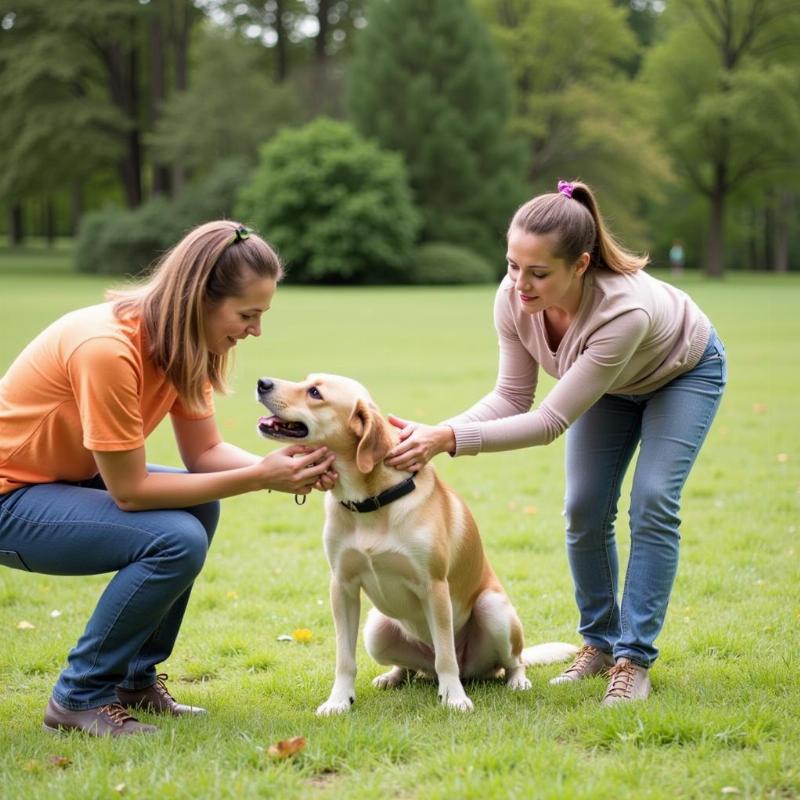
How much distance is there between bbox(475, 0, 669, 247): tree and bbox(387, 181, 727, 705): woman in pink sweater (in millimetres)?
49380

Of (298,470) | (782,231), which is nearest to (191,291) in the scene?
(298,470)

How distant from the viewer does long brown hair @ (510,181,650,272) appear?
4152mm

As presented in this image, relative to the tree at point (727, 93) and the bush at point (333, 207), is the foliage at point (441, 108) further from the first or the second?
the tree at point (727, 93)

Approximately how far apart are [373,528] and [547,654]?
1295 millimetres

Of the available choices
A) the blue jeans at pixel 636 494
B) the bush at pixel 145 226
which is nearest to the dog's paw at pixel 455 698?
the blue jeans at pixel 636 494

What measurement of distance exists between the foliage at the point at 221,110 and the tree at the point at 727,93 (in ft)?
70.7

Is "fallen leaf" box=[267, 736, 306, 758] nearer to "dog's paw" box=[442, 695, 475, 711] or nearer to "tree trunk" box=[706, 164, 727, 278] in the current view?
"dog's paw" box=[442, 695, 475, 711]

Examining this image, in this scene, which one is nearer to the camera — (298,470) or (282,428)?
(298,470)

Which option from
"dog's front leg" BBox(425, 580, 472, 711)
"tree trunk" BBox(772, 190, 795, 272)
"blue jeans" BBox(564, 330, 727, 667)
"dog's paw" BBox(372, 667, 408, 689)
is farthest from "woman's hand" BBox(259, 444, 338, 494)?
"tree trunk" BBox(772, 190, 795, 272)

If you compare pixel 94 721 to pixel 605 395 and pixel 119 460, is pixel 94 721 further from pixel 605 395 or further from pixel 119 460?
pixel 605 395

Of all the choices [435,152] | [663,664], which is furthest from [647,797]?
[435,152]

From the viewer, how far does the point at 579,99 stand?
53.2 m

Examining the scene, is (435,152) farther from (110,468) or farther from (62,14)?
(110,468)

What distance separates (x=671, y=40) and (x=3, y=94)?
119 feet
